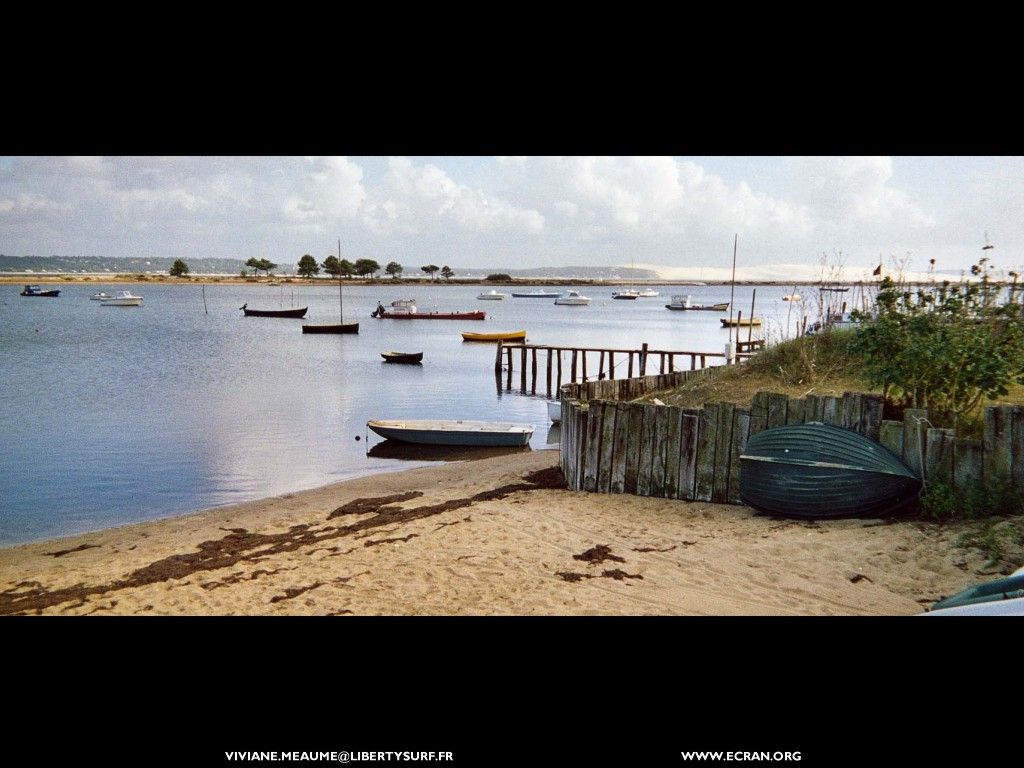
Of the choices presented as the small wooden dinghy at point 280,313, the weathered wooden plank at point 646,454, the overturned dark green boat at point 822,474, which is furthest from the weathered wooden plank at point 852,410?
the small wooden dinghy at point 280,313

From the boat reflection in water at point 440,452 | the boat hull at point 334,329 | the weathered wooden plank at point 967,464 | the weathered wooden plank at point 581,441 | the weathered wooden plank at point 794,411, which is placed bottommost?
the boat reflection in water at point 440,452

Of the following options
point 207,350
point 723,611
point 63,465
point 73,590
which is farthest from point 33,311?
point 723,611

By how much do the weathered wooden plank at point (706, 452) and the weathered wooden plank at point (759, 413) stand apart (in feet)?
1.27

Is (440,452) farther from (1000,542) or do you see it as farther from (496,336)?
(496,336)

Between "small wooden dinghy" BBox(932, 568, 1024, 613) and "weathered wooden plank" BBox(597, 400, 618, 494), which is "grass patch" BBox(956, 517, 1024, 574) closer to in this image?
"small wooden dinghy" BBox(932, 568, 1024, 613)

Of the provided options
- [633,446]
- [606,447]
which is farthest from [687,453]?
[606,447]

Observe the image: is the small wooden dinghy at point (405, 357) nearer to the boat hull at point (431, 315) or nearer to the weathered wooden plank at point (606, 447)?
the weathered wooden plank at point (606, 447)

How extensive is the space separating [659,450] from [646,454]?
186mm

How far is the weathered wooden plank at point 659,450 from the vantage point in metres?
8.01
